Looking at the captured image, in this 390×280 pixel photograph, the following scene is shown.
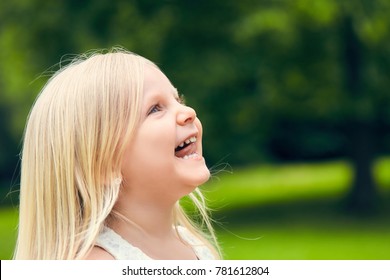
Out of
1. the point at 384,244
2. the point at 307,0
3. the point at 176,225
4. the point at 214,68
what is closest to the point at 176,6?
the point at 214,68

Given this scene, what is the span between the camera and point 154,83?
2156 millimetres

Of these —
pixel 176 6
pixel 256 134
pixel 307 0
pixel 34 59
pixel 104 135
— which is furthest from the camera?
pixel 256 134

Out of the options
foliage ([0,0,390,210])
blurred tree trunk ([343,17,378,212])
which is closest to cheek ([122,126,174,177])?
foliage ([0,0,390,210])

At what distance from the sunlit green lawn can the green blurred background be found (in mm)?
31

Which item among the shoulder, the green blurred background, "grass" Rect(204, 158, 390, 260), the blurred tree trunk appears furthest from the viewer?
the blurred tree trunk

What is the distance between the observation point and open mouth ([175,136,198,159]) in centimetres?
214

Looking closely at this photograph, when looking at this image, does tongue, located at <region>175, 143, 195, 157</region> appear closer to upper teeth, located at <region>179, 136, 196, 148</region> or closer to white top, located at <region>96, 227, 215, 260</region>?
upper teeth, located at <region>179, 136, 196, 148</region>

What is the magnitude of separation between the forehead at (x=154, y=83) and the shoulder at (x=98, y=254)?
42cm

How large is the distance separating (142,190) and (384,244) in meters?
10.1

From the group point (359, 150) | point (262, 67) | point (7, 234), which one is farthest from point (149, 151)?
point (7, 234)

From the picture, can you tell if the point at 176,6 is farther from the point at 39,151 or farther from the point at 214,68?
the point at 39,151

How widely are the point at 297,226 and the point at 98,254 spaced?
11.7 m

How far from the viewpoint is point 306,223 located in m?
13.9
